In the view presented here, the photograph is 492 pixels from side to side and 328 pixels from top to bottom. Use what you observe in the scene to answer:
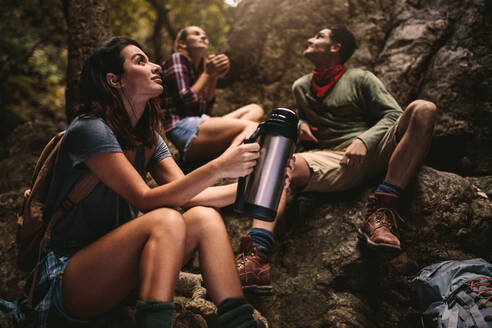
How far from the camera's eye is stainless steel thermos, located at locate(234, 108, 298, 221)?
5.51 feet

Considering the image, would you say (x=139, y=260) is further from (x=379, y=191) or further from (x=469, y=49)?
(x=469, y=49)

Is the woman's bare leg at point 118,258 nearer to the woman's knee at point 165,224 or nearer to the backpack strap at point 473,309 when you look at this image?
the woman's knee at point 165,224

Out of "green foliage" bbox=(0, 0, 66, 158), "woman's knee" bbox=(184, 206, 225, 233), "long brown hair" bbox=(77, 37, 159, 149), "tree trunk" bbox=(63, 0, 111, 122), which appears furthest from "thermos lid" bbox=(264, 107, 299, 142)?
"green foliage" bbox=(0, 0, 66, 158)

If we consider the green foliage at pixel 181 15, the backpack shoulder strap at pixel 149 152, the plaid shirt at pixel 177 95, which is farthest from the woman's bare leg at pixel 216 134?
the green foliage at pixel 181 15

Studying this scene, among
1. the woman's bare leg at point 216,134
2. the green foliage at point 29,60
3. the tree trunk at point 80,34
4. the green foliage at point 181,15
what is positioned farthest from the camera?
→ the green foliage at point 181,15

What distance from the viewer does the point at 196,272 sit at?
9.60 ft

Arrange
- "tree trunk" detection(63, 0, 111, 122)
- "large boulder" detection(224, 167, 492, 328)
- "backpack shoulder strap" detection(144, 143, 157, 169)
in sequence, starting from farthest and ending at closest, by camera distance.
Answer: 1. "tree trunk" detection(63, 0, 111, 122)
2. "large boulder" detection(224, 167, 492, 328)
3. "backpack shoulder strap" detection(144, 143, 157, 169)

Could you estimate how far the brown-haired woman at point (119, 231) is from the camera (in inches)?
61.3

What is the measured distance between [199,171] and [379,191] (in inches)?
63.5

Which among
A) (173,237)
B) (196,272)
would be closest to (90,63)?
(173,237)

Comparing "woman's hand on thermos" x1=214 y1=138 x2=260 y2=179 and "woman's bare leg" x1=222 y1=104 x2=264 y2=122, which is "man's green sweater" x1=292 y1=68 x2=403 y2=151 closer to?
"woman's bare leg" x1=222 y1=104 x2=264 y2=122

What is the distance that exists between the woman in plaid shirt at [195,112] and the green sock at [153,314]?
6.15ft

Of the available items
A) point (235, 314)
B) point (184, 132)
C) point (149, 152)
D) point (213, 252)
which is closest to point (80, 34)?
point (184, 132)

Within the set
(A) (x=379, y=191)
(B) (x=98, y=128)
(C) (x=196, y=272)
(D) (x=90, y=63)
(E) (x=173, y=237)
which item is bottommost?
(C) (x=196, y=272)
